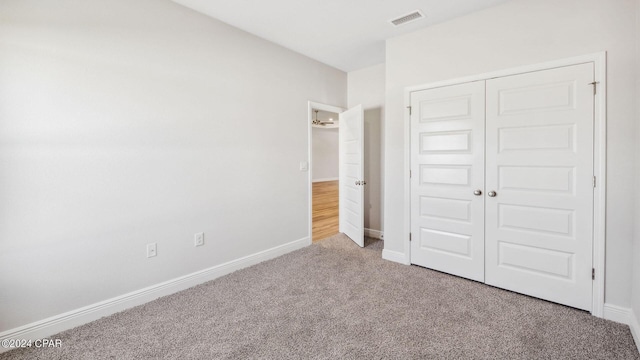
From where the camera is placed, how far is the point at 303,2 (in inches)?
98.7

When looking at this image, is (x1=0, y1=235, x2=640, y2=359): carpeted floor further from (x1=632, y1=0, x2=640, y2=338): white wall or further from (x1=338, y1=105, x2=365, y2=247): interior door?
(x1=338, y1=105, x2=365, y2=247): interior door

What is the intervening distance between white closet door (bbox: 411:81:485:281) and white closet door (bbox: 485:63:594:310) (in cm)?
10

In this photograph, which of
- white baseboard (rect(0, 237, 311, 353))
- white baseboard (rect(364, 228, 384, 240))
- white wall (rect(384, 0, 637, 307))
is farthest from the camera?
white baseboard (rect(364, 228, 384, 240))

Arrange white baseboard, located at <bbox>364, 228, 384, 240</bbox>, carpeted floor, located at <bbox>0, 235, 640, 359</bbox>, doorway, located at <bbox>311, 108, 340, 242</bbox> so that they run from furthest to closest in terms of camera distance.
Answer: doorway, located at <bbox>311, 108, 340, 242</bbox> → white baseboard, located at <bbox>364, 228, 384, 240</bbox> → carpeted floor, located at <bbox>0, 235, 640, 359</bbox>

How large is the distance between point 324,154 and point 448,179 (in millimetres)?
9394

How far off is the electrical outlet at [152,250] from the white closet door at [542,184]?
3.04 metres

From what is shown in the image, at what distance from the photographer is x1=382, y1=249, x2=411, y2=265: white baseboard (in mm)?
3213

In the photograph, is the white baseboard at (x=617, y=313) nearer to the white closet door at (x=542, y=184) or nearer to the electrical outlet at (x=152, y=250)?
the white closet door at (x=542, y=184)

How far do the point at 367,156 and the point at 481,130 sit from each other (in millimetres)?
1938

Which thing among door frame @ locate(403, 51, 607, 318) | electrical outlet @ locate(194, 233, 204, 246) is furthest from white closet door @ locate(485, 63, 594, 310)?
electrical outlet @ locate(194, 233, 204, 246)

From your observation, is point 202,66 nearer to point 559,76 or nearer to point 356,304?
point 356,304

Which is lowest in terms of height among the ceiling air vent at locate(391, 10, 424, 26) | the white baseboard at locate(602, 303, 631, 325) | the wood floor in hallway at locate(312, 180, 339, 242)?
the white baseboard at locate(602, 303, 631, 325)

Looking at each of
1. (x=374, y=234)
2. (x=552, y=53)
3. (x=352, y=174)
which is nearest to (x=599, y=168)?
(x=552, y=53)

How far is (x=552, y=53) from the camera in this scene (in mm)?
2291
